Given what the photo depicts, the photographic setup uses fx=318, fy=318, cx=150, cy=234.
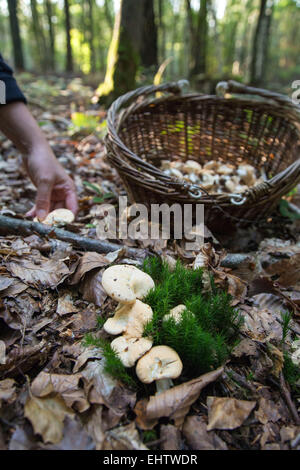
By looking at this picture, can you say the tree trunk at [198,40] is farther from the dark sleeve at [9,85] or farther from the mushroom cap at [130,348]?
the mushroom cap at [130,348]

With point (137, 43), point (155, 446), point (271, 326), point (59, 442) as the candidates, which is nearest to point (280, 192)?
point (271, 326)

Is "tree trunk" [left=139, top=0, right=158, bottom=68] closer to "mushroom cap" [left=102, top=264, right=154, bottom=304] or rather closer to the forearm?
the forearm

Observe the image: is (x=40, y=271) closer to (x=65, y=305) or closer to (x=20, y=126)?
(x=65, y=305)

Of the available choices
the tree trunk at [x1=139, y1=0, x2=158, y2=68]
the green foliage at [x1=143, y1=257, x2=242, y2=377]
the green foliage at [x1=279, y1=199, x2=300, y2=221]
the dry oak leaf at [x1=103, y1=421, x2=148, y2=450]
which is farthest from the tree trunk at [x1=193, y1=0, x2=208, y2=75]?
the dry oak leaf at [x1=103, y1=421, x2=148, y2=450]

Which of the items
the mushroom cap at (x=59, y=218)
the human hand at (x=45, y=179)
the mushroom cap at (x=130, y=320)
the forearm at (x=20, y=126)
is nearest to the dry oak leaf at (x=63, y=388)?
the mushroom cap at (x=130, y=320)

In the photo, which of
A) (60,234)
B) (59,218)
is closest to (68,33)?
(59,218)

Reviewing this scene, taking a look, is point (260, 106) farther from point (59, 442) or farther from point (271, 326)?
point (59, 442)
